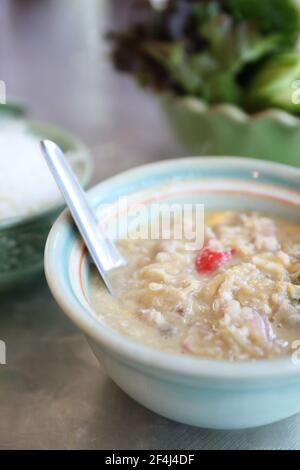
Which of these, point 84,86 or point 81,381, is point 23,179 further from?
point 84,86

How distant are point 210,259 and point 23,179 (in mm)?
606

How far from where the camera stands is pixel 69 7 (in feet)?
14.4

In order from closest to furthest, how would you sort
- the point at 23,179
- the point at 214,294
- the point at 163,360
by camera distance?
the point at 163,360 → the point at 214,294 → the point at 23,179

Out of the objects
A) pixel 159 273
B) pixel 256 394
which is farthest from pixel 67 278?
pixel 256 394

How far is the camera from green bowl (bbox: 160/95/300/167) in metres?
1.78

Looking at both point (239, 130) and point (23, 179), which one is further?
point (239, 130)

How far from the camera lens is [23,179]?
5.21 ft

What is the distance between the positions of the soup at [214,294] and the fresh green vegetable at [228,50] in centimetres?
67

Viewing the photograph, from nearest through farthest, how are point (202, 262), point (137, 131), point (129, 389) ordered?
1. point (129, 389)
2. point (202, 262)
3. point (137, 131)

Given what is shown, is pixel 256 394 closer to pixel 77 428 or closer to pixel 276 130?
pixel 77 428

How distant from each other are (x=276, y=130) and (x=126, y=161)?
2.12 feet

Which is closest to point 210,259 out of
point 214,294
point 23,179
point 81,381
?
point 214,294

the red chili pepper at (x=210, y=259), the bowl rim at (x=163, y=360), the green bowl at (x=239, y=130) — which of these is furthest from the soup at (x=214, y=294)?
the green bowl at (x=239, y=130)

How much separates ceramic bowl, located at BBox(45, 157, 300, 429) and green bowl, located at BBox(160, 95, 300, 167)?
0.37m
